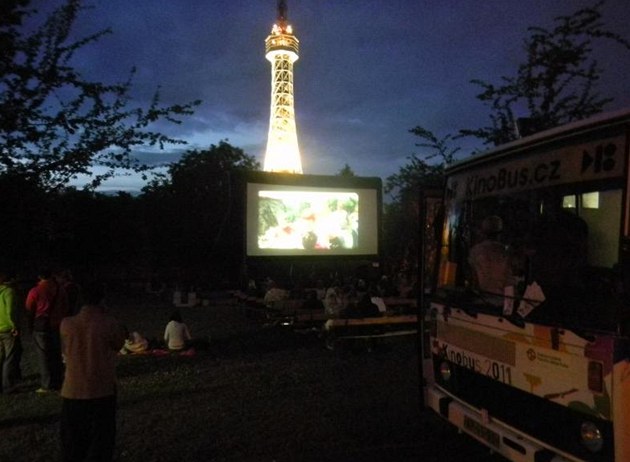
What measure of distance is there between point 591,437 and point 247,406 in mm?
4626

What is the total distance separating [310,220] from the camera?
65.2 ft

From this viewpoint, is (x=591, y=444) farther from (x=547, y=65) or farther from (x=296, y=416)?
(x=547, y=65)

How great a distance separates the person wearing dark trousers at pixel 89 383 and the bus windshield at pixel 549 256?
281 centimetres

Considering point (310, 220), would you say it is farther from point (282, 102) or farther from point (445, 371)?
point (282, 102)

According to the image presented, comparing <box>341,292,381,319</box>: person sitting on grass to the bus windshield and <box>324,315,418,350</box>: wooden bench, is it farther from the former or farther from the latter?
the bus windshield

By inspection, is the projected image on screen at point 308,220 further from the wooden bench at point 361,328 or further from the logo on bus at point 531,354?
the logo on bus at point 531,354

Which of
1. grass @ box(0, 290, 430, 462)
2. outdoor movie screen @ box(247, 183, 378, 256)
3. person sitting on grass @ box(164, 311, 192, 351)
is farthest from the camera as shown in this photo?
outdoor movie screen @ box(247, 183, 378, 256)

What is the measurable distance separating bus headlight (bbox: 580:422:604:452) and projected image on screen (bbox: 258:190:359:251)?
51.7 ft

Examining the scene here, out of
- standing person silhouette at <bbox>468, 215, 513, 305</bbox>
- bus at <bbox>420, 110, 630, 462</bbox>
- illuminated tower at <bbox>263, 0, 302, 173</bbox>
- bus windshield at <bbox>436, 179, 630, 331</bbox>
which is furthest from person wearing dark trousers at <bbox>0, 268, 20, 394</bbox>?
illuminated tower at <bbox>263, 0, 302, 173</bbox>

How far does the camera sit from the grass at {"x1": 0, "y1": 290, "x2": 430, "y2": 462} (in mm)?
6020

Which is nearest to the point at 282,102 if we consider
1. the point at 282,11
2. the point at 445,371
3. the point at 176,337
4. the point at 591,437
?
the point at 282,11

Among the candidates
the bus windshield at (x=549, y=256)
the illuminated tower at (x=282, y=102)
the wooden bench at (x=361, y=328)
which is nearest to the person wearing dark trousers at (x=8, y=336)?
the wooden bench at (x=361, y=328)

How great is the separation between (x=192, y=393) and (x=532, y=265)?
5278 mm

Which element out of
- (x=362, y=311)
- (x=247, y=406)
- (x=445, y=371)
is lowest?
(x=247, y=406)
